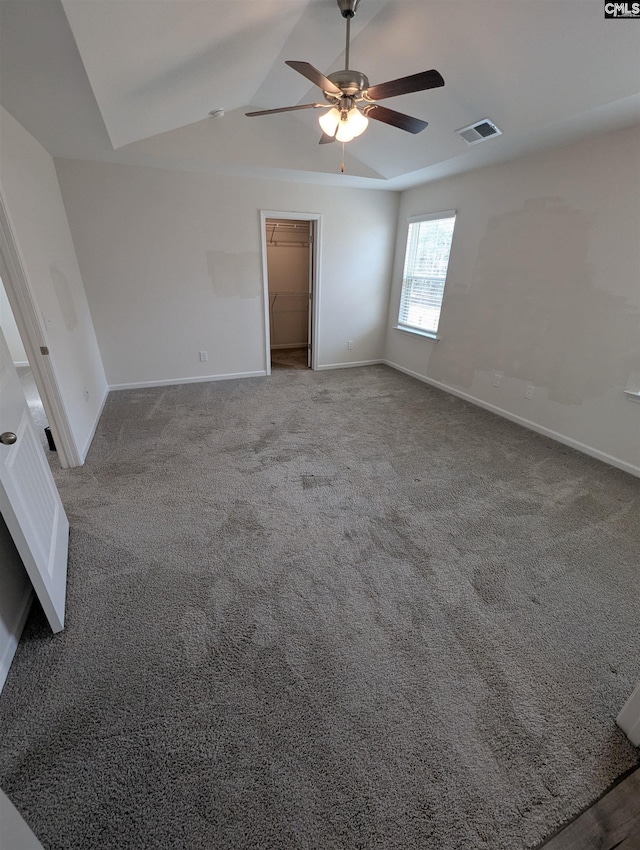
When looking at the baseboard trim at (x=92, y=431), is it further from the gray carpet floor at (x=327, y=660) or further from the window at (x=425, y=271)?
the window at (x=425, y=271)

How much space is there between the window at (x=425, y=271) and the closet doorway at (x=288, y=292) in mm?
1516

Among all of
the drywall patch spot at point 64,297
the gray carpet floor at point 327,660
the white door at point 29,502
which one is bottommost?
the gray carpet floor at point 327,660

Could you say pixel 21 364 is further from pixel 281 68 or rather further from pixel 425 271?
pixel 425 271

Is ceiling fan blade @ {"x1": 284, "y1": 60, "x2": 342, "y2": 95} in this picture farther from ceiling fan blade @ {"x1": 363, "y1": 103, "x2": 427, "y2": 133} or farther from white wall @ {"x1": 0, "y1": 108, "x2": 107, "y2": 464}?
white wall @ {"x1": 0, "y1": 108, "x2": 107, "y2": 464}

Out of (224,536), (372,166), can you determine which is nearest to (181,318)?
(372,166)

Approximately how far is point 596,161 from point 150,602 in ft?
14.0

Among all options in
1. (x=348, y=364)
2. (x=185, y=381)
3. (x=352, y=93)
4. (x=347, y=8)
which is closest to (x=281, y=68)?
(x=347, y=8)

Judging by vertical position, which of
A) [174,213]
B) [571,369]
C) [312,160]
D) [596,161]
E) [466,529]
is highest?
[312,160]

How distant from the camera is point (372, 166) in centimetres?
407

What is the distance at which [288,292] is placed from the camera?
6297mm

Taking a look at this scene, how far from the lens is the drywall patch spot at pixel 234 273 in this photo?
430cm

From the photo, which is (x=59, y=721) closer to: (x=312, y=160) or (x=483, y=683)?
(x=483, y=683)

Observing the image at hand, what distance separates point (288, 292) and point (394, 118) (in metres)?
4.30

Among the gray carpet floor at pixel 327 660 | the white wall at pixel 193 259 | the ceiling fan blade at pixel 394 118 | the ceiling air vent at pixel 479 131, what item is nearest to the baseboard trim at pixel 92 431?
the gray carpet floor at pixel 327 660
